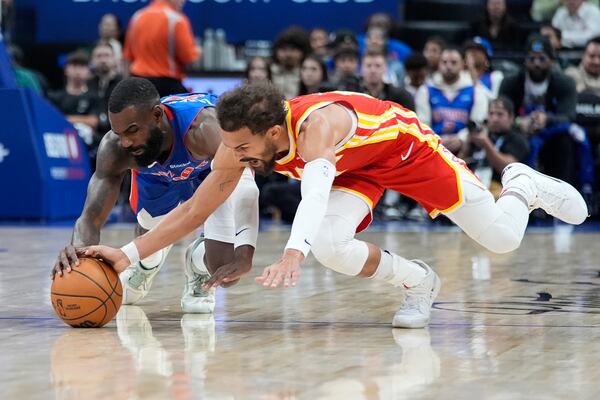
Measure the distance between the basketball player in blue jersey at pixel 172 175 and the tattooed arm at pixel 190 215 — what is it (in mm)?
199

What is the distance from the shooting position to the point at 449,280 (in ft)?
22.0

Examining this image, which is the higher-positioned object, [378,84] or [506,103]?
[378,84]

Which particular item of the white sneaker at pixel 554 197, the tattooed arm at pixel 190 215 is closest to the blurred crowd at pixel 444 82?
the white sneaker at pixel 554 197

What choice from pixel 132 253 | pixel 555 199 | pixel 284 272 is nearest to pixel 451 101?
pixel 555 199

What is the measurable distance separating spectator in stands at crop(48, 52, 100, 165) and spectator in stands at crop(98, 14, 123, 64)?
2.28 feet

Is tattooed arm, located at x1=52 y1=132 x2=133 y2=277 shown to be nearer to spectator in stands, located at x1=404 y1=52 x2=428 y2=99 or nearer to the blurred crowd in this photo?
the blurred crowd

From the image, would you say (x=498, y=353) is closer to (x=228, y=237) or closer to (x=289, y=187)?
(x=228, y=237)

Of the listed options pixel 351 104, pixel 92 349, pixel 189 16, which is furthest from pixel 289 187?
pixel 92 349

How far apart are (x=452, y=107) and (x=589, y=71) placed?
5.24 feet

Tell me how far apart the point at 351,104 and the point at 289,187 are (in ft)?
21.5

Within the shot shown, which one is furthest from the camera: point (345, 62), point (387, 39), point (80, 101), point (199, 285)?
point (387, 39)

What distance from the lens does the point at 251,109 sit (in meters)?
4.39

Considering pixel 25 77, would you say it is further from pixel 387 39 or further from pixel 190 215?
pixel 190 215

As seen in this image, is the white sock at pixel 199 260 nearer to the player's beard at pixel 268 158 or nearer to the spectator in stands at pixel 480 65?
the player's beard at pixel 268 158
